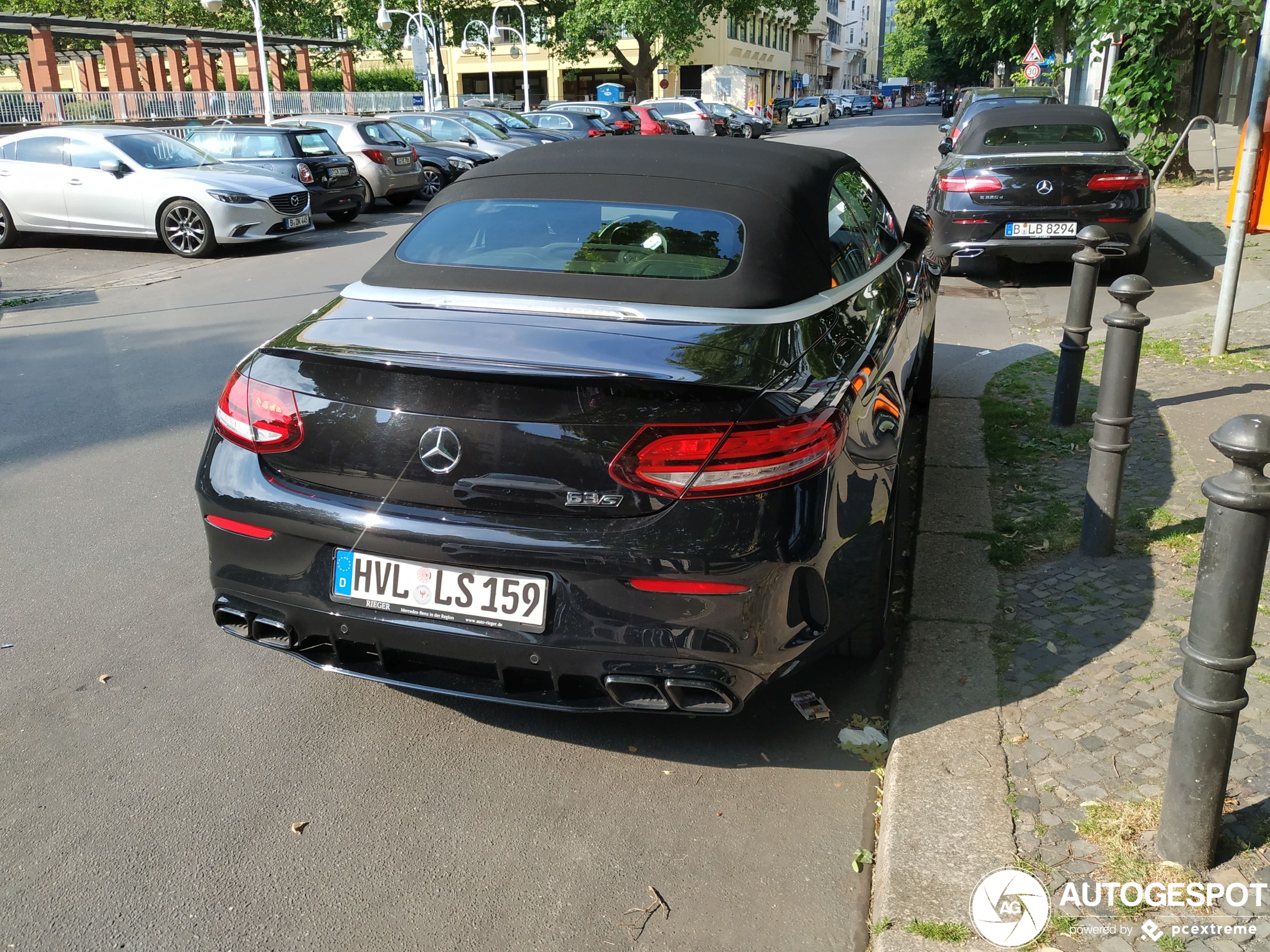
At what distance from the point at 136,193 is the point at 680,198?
473 inches

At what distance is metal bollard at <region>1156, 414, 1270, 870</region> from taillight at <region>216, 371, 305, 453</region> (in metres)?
2.26

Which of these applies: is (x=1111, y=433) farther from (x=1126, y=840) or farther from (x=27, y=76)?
(x=27, y=76)

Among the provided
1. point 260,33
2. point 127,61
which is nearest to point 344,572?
point 260,33

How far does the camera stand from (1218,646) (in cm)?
249

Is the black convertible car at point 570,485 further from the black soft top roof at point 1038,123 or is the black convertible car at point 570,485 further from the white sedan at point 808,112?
the white sedan at point 808,112

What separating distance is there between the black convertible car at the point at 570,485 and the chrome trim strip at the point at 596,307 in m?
0.01

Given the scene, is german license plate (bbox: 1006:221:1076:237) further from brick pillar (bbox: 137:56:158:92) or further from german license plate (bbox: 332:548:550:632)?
brick pillar (bbox: 137:56:158:92)

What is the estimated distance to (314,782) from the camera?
3.24m

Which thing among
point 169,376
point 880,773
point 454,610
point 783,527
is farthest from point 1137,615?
point 169,376

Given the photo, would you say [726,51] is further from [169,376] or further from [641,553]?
[641,553]

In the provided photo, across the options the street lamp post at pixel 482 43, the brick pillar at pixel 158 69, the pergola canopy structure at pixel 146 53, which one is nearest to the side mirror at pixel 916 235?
the pergola canopy structure at pixel 146 53

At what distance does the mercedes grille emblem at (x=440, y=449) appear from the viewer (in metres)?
2.94

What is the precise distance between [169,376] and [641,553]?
20.0 feet

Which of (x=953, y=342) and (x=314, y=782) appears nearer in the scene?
(x=314, y=782)
